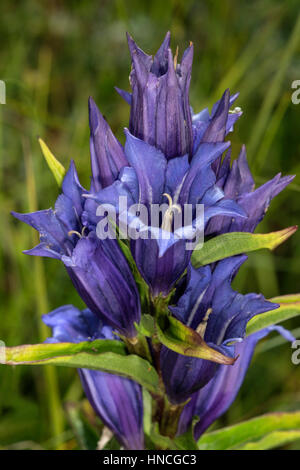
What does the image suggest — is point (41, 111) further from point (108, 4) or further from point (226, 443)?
point (226, 443)

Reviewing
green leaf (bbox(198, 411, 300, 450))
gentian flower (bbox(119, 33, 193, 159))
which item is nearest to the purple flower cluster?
gentian flower (bbox(119, 33, 193, 159))

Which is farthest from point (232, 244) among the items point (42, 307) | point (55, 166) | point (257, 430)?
point (42, 307)

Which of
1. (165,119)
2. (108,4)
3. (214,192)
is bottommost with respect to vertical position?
(214,192)

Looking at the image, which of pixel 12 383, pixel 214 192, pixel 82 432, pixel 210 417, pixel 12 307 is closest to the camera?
pixel 214 192

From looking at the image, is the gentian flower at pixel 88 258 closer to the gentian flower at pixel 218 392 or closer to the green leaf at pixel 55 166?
the green leaf at pixel 55 166
